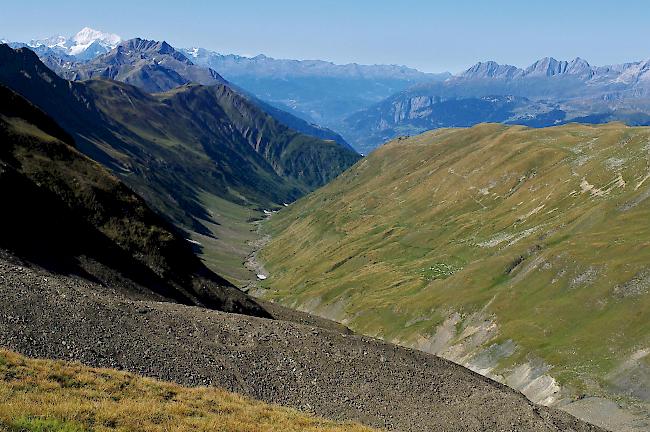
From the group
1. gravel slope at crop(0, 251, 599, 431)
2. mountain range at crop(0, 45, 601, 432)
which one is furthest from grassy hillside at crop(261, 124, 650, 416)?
gravel slope at crop(0, 251, 599, 431)

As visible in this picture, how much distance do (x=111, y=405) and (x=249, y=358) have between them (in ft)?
85.4

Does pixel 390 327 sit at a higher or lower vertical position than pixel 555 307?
lower

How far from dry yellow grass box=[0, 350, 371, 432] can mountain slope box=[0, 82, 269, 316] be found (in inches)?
1515

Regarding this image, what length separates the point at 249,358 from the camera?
52.8 metres

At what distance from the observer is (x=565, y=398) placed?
3533 inches

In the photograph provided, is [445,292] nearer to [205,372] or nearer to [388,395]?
[388,395]

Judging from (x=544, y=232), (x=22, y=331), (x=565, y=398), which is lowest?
(x=565, y=398)

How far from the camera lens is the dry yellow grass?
23.9 metres

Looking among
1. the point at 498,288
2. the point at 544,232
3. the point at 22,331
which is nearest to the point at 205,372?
the point at 22,331

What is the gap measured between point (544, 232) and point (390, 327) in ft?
174

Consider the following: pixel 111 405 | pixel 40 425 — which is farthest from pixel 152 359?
pixel 40 425

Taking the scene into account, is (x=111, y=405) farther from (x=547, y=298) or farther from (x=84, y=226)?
(x=547, y=298)

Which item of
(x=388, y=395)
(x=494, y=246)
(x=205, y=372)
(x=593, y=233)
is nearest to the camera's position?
(x=205, y=372)

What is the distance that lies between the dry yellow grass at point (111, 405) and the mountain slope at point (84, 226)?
3847 centimetres
